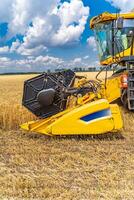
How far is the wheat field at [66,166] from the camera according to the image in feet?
12.5

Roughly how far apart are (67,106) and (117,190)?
3.14 metres

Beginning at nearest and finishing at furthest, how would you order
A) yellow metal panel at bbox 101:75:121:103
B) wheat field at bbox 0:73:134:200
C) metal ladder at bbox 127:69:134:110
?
wheat field at bbox 0:73:134:200
yellow metal panel at bbox 101:75:121:103
metal ladder at bbox 127:69:134:110

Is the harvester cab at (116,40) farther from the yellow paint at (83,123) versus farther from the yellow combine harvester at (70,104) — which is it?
the yellow paint at (83,123)

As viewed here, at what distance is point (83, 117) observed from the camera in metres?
5.98

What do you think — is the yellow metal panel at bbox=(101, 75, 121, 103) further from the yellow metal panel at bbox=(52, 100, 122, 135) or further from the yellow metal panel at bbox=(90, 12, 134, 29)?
the yellow metal panel at bbox=(90, 12, 134, 29)

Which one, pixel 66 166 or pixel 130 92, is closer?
pixel 66 166

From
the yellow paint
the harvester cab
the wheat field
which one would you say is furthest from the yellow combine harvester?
the harvester cab

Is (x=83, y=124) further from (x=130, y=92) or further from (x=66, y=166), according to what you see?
(x=130, y=92)

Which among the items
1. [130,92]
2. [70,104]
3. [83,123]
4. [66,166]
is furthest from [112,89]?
[66,166]

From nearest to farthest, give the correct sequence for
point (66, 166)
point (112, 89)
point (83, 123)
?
point (66, 166), point (83, 123), point (112, 89)

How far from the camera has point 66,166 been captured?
476 centimetres

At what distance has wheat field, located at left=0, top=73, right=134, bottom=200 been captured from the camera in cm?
381

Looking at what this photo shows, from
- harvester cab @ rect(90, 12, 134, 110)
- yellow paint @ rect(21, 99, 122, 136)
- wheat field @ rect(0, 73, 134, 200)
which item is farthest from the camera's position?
harvester cab @ rect(90, 12, 134, 110)

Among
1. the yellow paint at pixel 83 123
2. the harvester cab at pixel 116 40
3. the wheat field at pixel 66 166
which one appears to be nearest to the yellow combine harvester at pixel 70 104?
the yellow paint at pixel 83 123
